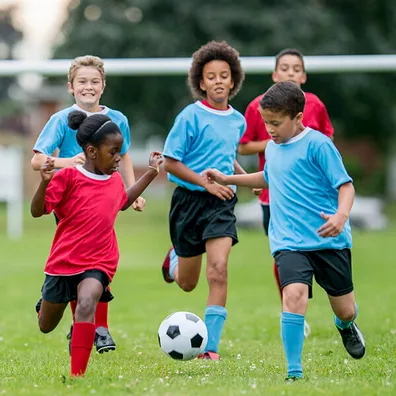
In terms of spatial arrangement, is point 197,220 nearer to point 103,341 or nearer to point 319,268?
point 103,341

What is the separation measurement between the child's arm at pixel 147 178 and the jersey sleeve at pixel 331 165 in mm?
1088

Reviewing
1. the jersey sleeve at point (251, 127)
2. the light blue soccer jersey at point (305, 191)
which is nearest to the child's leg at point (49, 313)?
the light blue soccer jersey at point (305, 191)

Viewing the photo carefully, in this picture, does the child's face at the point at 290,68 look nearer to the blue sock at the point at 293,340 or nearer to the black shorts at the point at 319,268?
the black shorts at the point at 319,268

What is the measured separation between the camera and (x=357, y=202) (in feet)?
104

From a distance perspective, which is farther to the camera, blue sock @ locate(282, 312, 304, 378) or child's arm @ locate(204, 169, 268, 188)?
child's arm @ locate(204, 169, 268, 188)

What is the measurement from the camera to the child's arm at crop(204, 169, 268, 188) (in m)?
6.54

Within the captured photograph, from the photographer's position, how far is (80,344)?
574 centimetres

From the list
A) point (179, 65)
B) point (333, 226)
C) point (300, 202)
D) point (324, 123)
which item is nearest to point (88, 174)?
point (300, 202)

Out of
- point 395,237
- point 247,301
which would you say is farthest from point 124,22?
point 247,301

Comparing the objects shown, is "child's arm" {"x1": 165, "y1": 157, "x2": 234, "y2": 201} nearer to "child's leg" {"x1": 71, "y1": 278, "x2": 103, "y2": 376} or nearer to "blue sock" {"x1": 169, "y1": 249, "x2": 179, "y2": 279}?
"blue sock" {"x1": 169, "y1": 249, "x2": 179, "y2": 279}

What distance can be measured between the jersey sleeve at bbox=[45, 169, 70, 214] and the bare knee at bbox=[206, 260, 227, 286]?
5.52 ft

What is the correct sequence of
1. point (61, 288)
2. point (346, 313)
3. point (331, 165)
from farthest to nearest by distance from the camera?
point (346, 313) → point (61, 288) → point (331, 165)

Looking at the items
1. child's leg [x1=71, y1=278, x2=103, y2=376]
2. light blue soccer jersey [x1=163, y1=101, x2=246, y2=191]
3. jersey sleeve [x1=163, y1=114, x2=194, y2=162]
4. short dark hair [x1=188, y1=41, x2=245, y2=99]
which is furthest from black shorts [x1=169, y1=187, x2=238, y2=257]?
child's leg [x1=71, y1=278, x2=103, y2=376]

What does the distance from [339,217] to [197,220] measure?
2032 mm
